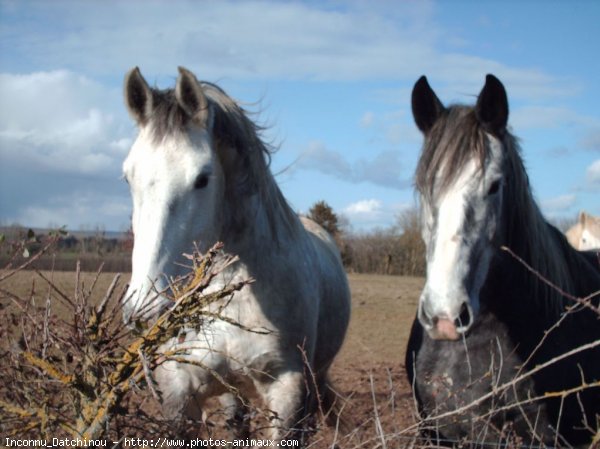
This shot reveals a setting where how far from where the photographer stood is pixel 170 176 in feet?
10.0

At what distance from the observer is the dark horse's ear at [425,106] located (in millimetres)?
3445

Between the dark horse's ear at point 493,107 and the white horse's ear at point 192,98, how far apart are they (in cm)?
133

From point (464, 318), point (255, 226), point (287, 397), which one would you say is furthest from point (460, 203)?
point (287, 397)

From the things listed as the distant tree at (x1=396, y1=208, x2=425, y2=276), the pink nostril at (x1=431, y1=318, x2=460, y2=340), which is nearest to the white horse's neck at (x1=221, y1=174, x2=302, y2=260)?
the pink nostril at (x1=431, y1=318, x2=460, y2=340)

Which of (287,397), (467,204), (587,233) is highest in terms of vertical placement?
(587,233)

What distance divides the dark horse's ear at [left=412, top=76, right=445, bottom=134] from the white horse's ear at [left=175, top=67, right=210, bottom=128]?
3.54ft

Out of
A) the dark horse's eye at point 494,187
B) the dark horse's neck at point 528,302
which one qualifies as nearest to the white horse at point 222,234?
the dark horse's neck at point 528,302

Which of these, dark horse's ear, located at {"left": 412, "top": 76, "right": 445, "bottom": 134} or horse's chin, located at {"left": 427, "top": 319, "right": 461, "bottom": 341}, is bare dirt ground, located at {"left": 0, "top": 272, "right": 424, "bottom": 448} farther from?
dark horse's ear, located at {"left": 412, "top": 76, "right": 445, "bottom": 134}

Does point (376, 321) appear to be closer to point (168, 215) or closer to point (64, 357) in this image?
point (168, 215)

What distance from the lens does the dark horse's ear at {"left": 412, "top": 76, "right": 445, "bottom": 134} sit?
345 cm

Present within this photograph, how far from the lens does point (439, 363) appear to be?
10.9ft

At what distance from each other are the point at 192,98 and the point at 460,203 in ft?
4.59

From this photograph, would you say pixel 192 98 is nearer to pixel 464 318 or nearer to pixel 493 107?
pixel 493 107

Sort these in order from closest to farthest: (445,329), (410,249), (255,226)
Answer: (445,329) < (255,226) < (410,249)
